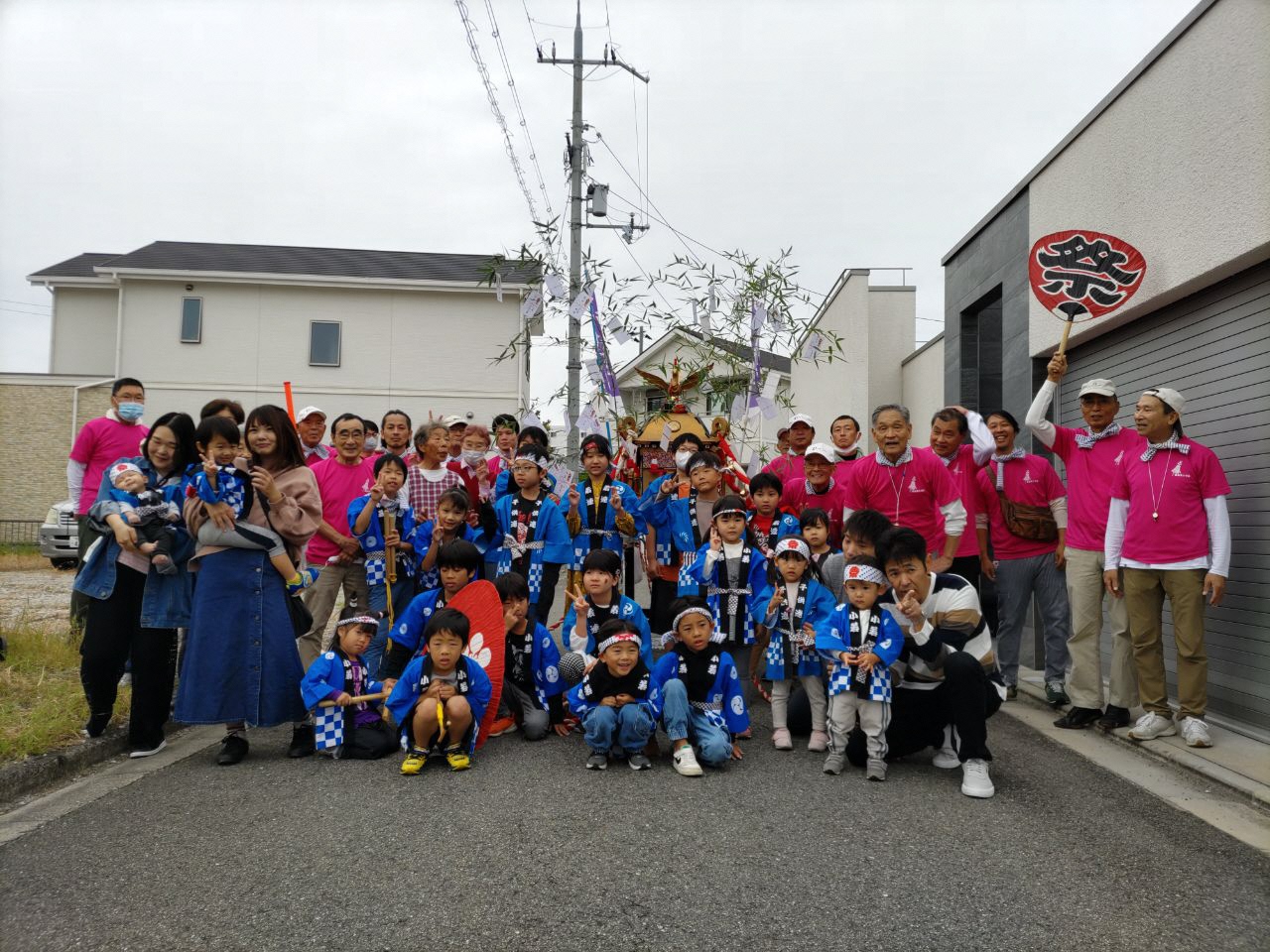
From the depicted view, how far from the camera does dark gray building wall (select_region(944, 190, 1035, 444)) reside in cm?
845

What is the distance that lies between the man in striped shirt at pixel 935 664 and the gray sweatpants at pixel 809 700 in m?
0.46

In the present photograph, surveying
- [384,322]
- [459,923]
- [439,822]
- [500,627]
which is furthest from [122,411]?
[384,322]

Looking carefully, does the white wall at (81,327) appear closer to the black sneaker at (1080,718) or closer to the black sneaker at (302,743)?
the black sneaker at (302,743)

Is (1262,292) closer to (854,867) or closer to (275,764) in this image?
(854,867)

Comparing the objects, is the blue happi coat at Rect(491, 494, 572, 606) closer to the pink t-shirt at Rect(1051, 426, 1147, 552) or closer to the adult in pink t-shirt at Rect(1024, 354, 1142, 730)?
the adult in pink t-shirt at Rect(1024, 354, 1142, 730)

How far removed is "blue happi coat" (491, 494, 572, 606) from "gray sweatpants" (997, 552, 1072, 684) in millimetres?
3140

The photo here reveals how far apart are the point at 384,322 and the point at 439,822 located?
20403 millimetres

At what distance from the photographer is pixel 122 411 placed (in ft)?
18.9

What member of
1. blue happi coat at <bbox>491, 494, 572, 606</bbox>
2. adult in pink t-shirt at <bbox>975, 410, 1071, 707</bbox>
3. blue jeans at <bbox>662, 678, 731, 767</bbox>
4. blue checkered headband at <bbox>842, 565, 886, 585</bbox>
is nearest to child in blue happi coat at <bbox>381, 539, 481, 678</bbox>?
blue happi coat at <bbox>491, 494, 572, 606</bbox>

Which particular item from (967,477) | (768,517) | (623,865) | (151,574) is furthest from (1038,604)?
(151,574)

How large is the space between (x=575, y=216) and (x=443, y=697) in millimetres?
8787

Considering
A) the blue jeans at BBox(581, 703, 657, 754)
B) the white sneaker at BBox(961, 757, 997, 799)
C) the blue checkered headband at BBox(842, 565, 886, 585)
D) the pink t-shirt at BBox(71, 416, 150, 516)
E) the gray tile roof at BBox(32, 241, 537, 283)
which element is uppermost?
the gray tile roof at BBox(32, 241, 537, 283)

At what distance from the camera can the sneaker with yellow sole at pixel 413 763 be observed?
4379 mm

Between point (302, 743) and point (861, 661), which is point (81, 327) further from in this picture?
point (861, 661)
